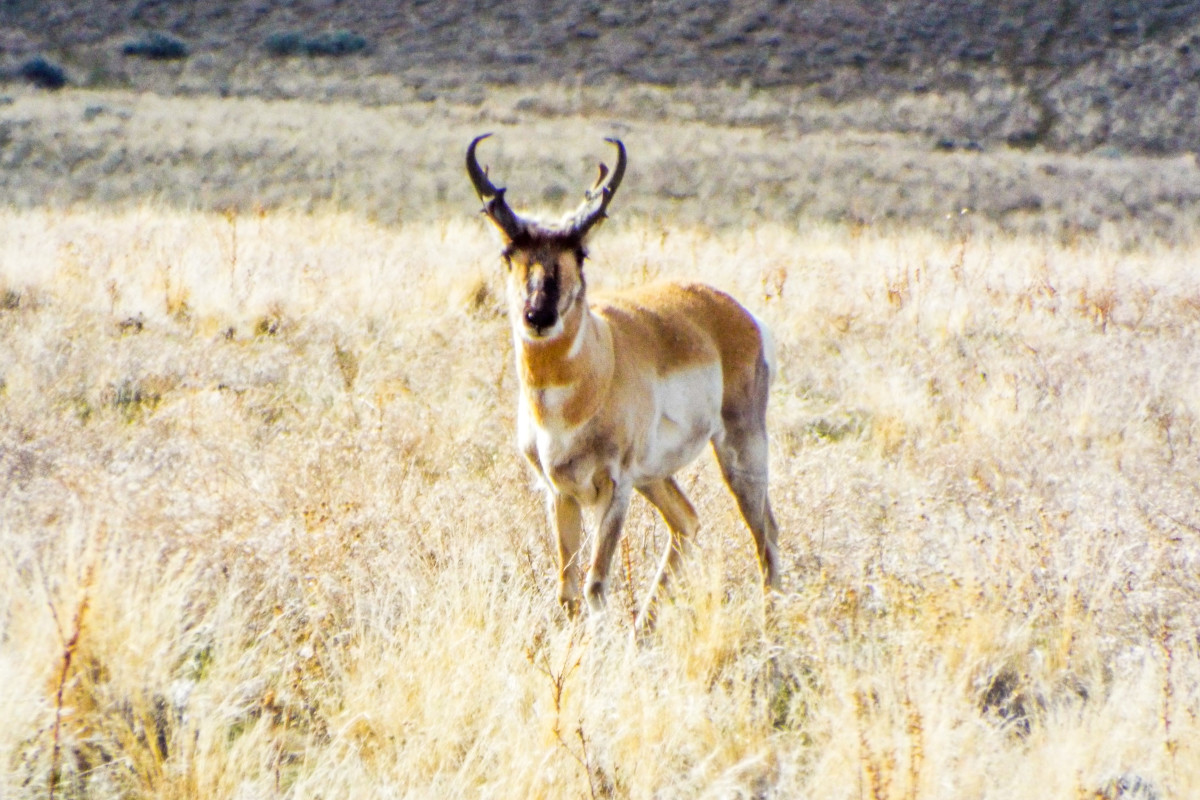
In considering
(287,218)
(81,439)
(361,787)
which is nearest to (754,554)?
(361,787)

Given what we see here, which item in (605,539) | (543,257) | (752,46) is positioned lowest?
(605,539)

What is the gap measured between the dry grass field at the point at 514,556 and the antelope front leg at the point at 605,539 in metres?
0.22

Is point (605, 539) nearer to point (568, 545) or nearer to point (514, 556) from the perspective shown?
point (568, 545)

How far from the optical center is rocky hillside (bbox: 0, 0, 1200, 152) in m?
37.1

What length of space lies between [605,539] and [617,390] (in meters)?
0.61

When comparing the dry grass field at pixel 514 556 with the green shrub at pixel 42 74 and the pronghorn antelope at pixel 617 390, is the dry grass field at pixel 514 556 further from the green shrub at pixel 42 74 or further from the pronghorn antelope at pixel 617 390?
the green shrub at pixel 42 74

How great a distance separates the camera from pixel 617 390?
4.27m

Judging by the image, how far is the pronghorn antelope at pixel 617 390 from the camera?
389 cm

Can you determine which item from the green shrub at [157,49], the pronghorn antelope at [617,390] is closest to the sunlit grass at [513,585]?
the pronghorn antelope at [617,390]

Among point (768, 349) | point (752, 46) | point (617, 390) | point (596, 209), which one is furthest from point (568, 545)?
point (752, 46)

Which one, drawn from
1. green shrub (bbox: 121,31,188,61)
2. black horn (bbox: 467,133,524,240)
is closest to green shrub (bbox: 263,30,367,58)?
green shrub (bbox: 121,31,188,61)

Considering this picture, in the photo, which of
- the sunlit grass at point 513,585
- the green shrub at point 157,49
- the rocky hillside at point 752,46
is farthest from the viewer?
the green shrub at point 157,49

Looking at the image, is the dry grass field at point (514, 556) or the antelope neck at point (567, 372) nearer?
the dry grass field at point (514, 556)

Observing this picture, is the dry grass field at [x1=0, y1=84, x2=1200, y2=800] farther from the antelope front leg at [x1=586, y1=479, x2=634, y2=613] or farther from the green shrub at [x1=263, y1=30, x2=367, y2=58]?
the green shrub at [x1=263, y1=30, x2=367, y2=58]
